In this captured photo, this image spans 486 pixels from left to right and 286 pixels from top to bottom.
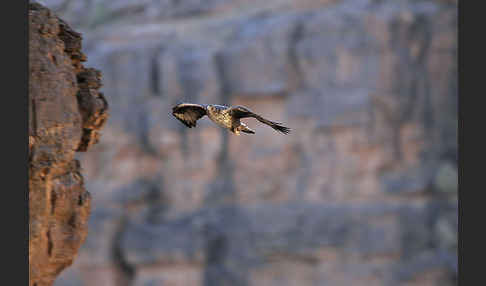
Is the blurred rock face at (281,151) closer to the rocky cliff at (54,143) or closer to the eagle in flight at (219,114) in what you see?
the eagle in flight at (219,114)

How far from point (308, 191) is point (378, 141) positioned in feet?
5.44

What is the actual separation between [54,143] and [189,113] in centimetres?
111

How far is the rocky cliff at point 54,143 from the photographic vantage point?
4.07 metres

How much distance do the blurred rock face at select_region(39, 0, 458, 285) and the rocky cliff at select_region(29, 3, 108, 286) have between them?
29.8 ft

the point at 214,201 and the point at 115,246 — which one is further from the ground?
the point at 214,201

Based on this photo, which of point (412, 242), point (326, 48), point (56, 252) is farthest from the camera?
point (326, 48)

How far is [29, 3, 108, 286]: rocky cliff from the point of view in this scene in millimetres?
4074

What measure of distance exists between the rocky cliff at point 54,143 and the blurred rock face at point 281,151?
9073mm

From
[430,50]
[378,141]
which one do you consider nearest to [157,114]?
[378,141]

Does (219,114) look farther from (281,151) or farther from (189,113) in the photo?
(281,151)

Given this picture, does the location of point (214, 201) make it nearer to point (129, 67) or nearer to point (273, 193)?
point (273, 193)

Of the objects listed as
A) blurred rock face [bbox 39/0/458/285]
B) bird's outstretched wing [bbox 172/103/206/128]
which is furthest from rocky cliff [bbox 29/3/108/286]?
blurred rock face [bbox 39/0/458/285]

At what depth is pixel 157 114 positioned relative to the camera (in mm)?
14688

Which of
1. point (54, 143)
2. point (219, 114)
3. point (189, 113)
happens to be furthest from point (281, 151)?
point (54, 143)
